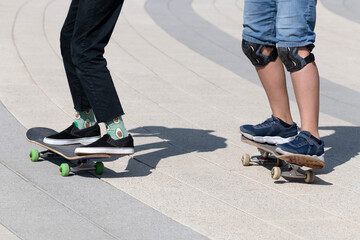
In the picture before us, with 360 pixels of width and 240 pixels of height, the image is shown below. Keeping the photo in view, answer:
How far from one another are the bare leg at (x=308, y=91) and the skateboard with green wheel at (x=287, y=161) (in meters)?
0.25

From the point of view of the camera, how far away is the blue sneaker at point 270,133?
4.43 m

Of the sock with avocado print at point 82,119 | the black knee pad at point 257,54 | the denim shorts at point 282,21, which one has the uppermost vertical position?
the denim shorts at point 282,21

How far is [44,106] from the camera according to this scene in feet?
18.5

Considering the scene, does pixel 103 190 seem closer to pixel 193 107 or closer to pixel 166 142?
pixel 166 142

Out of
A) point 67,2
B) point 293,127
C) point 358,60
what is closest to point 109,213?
point 293,127

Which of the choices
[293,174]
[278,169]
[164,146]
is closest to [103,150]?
[164,146]

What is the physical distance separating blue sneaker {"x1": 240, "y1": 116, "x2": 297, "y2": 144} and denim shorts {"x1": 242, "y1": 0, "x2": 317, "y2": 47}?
53 centimetres

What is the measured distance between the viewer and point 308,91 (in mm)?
4188

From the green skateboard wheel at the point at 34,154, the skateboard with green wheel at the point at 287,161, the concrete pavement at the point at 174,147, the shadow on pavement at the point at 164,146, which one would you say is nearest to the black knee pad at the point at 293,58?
the skateboard with green wheel at the point at 287,161

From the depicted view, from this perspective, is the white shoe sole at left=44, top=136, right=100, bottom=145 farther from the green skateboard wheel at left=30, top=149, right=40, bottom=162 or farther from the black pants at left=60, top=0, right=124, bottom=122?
the black pants at left=60, top=0, right=124, bottom=122

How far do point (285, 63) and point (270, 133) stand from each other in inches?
19.5

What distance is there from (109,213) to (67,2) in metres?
8.03

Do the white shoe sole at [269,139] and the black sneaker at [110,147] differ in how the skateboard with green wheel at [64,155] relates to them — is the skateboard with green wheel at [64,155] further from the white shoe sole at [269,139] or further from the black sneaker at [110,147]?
the white shoe sole at [269,139]

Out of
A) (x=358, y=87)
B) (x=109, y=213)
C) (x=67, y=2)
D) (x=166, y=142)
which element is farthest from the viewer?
(x=67, y=2)
